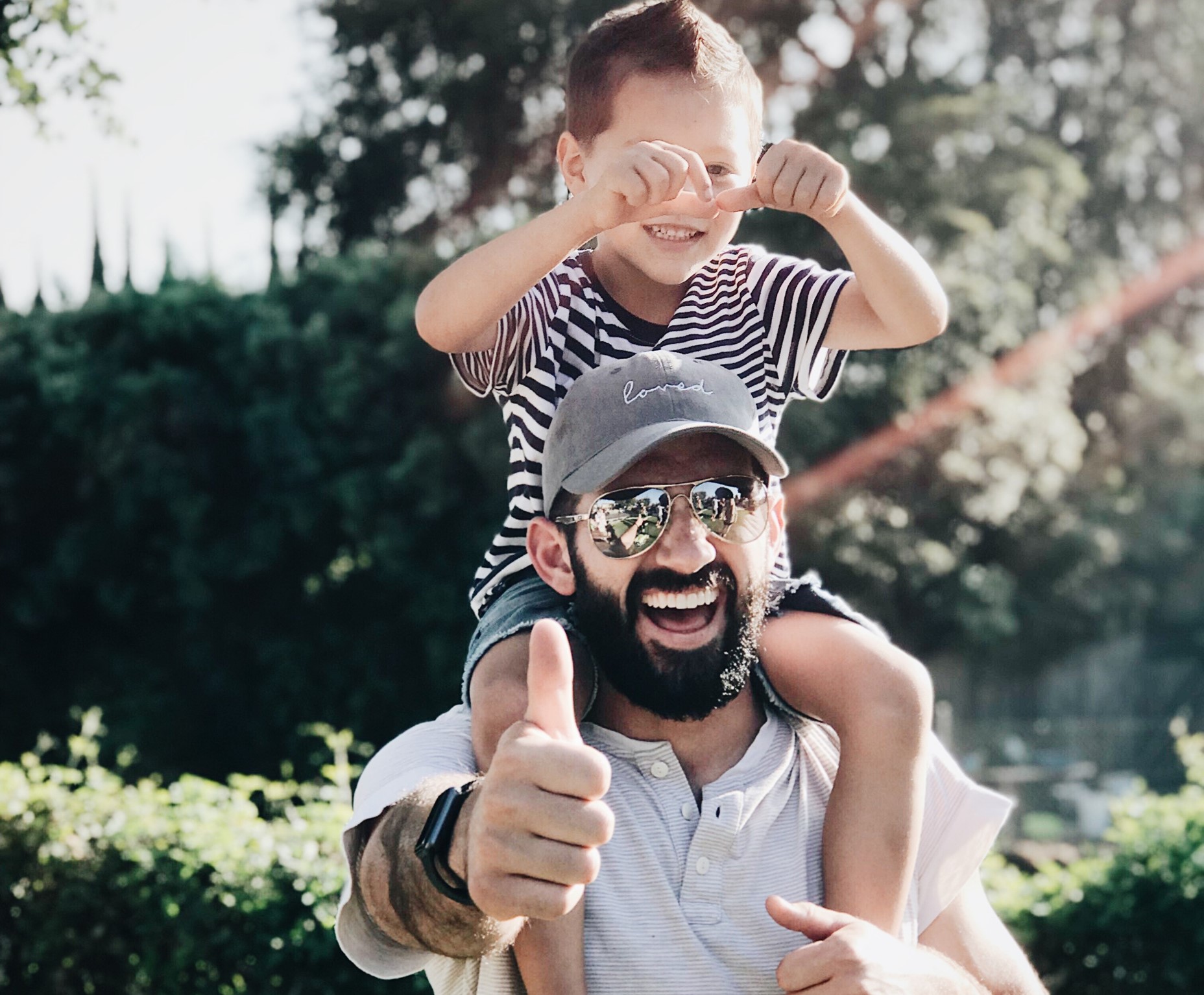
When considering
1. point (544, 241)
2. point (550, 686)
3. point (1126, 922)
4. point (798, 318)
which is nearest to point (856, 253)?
point (798, 318)

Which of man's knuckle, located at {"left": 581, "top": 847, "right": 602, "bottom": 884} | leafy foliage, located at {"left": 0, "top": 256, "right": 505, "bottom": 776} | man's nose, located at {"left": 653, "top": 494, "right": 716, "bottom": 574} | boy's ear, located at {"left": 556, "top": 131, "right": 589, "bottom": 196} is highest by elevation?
leafy foliage, located at {"left": 0, "top": 256, "right": 505, "bottom": 776}

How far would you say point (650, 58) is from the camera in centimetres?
238

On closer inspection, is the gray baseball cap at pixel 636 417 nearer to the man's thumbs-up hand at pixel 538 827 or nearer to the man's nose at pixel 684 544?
the man's nose at pixel 684 544

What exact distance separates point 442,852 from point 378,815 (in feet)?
1.15

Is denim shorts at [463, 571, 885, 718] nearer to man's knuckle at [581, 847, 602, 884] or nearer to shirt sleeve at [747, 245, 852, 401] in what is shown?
shirt sleeve at [747, 245, 852, 401]

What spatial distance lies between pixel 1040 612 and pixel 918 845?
16767 mm

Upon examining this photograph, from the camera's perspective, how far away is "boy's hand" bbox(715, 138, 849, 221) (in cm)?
215

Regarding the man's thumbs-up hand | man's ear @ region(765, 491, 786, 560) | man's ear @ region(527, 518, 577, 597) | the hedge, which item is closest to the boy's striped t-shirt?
man's ear @ region(527, 518, 577, 597)

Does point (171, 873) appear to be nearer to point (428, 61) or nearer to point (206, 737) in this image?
point (206, 737)

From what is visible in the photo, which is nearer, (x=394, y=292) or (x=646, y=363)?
(x=646, y=363)

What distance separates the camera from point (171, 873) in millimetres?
4738

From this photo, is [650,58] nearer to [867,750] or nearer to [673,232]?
[673,232]

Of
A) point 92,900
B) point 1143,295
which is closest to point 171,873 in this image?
point 92,900

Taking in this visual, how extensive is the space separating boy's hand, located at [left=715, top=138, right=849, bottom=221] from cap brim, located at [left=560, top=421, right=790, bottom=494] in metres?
0.40
